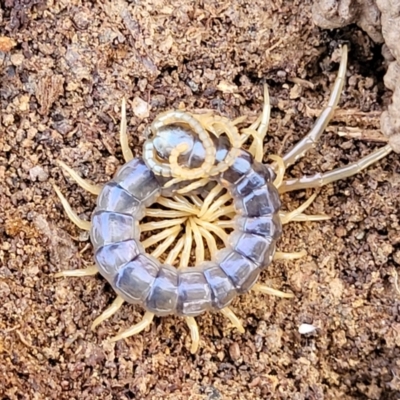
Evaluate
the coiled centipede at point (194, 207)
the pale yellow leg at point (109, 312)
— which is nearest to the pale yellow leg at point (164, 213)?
the coiled centipede at point (194, 207)

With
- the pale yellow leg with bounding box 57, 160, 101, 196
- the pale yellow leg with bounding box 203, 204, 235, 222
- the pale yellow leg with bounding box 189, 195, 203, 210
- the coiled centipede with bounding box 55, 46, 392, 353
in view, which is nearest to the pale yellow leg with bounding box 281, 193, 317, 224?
the coiled centipede with bounding box 55, 46, 392, 353

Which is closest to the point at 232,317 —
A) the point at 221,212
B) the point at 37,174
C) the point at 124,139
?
the point at 221,212

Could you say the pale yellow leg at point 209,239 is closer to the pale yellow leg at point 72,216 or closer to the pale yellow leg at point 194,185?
the pale yellow leg at point 194,185

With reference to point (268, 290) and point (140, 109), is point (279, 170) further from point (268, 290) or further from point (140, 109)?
point (140, 109)

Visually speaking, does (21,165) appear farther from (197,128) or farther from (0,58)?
(197,128)

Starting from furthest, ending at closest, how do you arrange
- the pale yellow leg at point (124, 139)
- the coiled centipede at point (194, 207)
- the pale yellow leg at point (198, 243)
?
1. the pale yellow leg at point (198, 243)
2. the pale yellow leg at point (124, 139)
3. the coiled centipede at point (194, 207)

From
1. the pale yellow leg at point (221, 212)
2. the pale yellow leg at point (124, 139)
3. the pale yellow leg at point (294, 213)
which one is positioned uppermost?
the pale yellow leg at point (124, 139)

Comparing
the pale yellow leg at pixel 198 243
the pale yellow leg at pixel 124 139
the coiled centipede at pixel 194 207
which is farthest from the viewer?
the pale yellow leg at pixel 198 243
